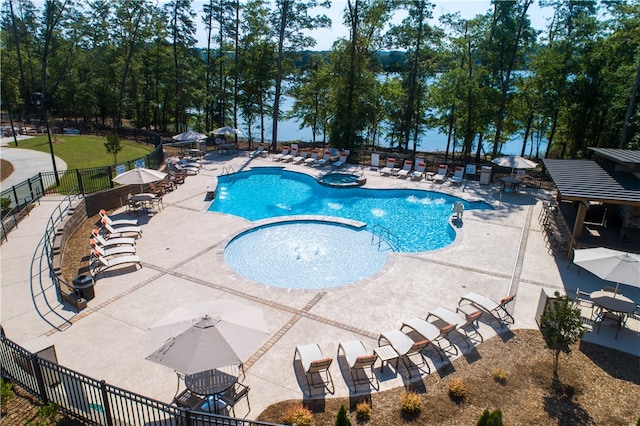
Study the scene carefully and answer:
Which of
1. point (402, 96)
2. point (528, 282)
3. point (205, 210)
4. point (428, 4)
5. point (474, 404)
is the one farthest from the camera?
point (402, 96)

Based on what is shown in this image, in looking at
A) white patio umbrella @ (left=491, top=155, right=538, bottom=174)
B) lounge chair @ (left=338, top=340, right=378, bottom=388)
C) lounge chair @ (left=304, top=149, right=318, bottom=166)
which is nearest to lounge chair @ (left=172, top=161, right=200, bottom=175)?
lounge chair @ (left=304, top=149, right=318, bottom=166)

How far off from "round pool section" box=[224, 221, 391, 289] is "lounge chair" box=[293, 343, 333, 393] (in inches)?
152

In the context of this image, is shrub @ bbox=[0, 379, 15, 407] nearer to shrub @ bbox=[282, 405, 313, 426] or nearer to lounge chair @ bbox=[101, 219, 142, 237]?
shrub @ bbox=[282, 405, 313, 426]

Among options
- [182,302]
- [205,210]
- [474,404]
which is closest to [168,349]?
[182,302]

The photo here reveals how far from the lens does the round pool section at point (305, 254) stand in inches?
518

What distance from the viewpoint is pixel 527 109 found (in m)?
28.3

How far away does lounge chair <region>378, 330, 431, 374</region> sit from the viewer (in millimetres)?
8617

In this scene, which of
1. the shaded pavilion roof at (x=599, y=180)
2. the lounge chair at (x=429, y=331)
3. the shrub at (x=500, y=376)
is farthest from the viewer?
the shaded pavilion roof at (x=599, y=180)

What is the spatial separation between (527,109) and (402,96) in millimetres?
10028

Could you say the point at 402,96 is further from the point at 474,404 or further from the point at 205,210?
the point at 474,404

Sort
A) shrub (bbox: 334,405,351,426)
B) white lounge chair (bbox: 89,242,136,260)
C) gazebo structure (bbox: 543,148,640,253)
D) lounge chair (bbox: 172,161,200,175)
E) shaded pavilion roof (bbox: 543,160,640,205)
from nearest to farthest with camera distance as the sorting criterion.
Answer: shrub (bbox: 334,405,351,426) < white lounge chair (bbox: 89,242,136,260) < shaded pavilion roof (bbox: 543,160,640,205) < gazebo structure (bbox: 543,148,640,253) < lounge chair (bbox: 172,161,200,175)

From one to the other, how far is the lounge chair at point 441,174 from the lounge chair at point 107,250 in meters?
17.4

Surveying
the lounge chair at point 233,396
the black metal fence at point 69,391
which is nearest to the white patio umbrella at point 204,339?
the black metal fence at point 69,391

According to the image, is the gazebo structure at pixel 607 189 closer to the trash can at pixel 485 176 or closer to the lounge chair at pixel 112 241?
the trash can at pixel 485 176
